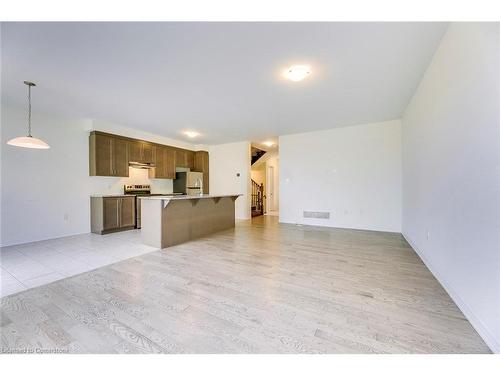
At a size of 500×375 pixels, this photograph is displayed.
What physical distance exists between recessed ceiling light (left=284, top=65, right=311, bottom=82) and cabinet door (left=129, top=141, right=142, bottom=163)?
451 cm

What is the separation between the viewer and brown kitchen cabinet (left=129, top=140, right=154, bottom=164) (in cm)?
548

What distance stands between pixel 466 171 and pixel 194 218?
407 cm

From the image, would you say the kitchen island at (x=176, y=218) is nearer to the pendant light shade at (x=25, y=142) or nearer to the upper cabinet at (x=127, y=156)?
the pendant light shade at (x=25, y=142)

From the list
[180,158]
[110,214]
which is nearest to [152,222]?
[110,214]

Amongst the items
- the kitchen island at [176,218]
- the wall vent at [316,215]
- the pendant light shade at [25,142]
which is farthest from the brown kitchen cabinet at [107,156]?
the wall vent at [316,215]

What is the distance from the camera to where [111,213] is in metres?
4.90

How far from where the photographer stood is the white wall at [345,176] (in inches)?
194

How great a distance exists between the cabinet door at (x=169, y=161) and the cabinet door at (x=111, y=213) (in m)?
1.78

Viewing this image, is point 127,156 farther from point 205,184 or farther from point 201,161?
point 205,184
